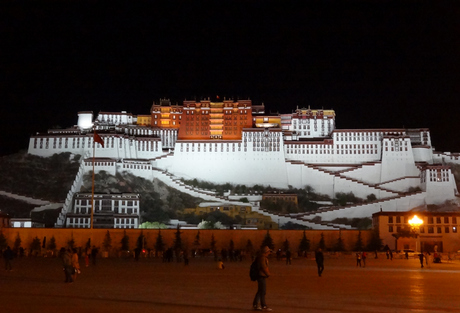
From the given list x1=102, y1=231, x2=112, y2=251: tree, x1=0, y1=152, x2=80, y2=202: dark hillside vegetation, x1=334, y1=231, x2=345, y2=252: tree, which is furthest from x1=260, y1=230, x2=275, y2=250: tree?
x1=0, y1=152, x2=80, y2=202: dark hillside vegetation

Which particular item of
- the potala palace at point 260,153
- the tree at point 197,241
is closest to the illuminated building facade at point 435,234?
the tree at point 197,241

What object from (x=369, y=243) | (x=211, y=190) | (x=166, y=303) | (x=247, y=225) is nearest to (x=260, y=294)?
(x=166, y=303)

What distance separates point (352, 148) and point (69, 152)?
41.1 meters

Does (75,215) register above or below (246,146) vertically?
below

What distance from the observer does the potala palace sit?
238 feet

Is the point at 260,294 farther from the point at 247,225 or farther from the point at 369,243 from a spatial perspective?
the point at 247,225

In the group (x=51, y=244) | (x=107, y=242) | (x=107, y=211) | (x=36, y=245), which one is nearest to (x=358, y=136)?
(x=107, y=211)

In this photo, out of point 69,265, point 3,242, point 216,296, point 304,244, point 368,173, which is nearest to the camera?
point 216,296

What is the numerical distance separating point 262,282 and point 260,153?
6912 cm

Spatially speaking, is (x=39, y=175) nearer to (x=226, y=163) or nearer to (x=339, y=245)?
(x=226, y=163)

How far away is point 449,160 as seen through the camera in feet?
255

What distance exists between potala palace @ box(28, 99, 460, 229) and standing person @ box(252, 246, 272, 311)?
5702cm

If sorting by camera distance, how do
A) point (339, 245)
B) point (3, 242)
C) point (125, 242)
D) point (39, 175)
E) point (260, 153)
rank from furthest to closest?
1. point (260, 153)
2. point (39, 175)
3. point (125, 242)
4. point (339, 245)
5. point (3, 242)

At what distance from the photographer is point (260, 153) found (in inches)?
3088
